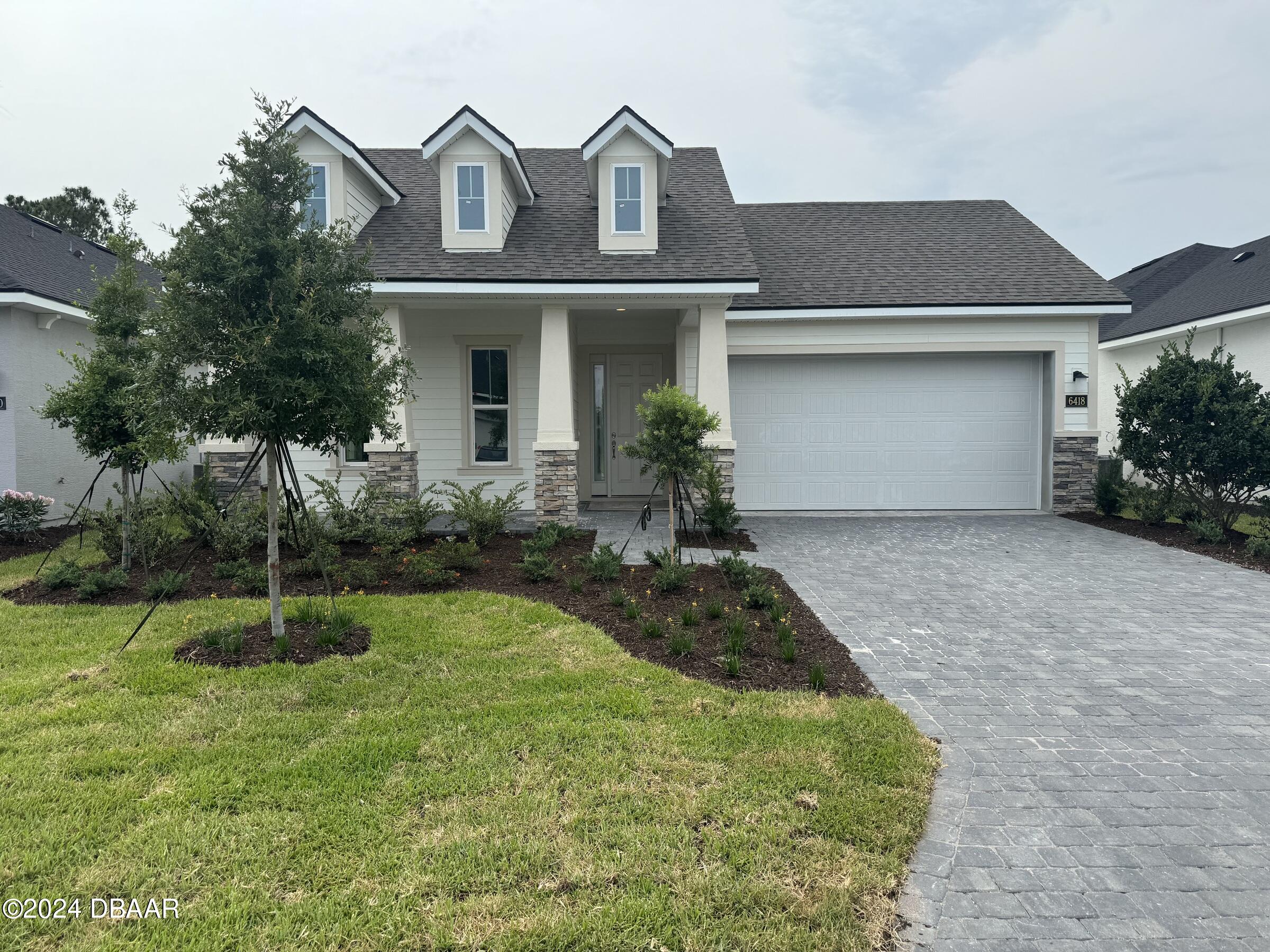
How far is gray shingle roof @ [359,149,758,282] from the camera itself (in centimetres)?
1016

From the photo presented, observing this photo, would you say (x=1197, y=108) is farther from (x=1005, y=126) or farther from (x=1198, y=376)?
(x=1198, y=376)

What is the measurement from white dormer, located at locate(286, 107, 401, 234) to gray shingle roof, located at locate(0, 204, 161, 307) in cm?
277

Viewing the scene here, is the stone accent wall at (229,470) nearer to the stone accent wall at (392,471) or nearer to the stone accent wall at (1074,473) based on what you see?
the stone accent wall at (392,471)

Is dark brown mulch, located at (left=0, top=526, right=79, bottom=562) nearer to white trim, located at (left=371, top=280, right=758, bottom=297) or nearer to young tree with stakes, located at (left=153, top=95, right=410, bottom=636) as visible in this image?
white trim, located at (left=371, top=280, right=758, bottom=297)

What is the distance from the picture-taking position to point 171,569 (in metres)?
7.55

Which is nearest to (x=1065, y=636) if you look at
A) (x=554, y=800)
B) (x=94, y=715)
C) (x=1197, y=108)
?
(x=554, y=800)

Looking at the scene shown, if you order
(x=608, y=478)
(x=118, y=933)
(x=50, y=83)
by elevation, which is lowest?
(x=118, y=933)

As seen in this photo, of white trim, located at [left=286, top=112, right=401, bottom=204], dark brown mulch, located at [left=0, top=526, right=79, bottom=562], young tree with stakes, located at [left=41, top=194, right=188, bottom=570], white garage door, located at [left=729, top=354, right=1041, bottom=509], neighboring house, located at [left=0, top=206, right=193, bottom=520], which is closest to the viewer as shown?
young tree with stakes, located at [left=41, top=194, right=188, bottom=570]

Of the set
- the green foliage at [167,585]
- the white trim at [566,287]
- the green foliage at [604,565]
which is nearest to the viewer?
the green foliage at [167,585]

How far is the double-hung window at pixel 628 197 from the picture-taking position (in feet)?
35.9

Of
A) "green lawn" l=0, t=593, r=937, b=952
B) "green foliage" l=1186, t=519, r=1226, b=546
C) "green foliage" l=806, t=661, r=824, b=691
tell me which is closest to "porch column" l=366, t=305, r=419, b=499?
"green lawn" l=0, t=593, r=937, b=952

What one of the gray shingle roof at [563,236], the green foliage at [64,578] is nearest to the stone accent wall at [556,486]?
the gray shingle roof at [563,236]

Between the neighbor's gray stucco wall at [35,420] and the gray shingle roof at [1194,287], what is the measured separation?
2083cm

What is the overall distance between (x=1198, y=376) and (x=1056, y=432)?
7.56 ft
